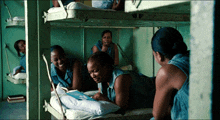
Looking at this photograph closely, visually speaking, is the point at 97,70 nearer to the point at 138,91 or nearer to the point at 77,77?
the point at 138,91

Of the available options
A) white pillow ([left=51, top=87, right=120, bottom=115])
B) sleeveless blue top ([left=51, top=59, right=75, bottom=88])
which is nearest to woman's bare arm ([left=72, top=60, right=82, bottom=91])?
sleeveless blue top ([left=51, top=59, right=75, bottom=88])

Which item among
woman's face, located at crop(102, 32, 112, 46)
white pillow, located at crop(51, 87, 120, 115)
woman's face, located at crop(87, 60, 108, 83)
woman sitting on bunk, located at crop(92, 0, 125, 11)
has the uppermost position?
woman sitting on bunk, located at crop(92, 0, 125, 11)

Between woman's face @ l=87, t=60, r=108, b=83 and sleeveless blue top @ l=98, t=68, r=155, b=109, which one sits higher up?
woman's face @ l=87, t=60, r=108, b=83

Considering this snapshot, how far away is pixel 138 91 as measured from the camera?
2.03 metres

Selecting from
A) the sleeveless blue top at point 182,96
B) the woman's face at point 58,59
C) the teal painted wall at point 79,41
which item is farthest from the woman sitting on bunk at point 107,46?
the sleeveless blue top at point 182,96

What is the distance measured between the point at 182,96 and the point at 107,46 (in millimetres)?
3643

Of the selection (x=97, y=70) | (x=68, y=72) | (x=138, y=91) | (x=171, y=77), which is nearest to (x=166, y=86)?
(x=171, y=77)

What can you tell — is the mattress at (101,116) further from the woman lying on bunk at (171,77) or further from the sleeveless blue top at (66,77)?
the sleeveless blue top at (66,77)

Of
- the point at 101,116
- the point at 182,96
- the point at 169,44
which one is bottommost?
the point at 101,116

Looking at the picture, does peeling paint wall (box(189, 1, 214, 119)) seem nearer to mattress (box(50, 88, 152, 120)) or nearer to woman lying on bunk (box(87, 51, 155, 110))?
mattress (box(50, 88, 152, 120))

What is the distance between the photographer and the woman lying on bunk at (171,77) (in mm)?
1205

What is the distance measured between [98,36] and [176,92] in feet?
13.0

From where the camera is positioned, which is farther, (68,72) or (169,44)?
(68,72)

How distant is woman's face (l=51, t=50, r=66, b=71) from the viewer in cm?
314
